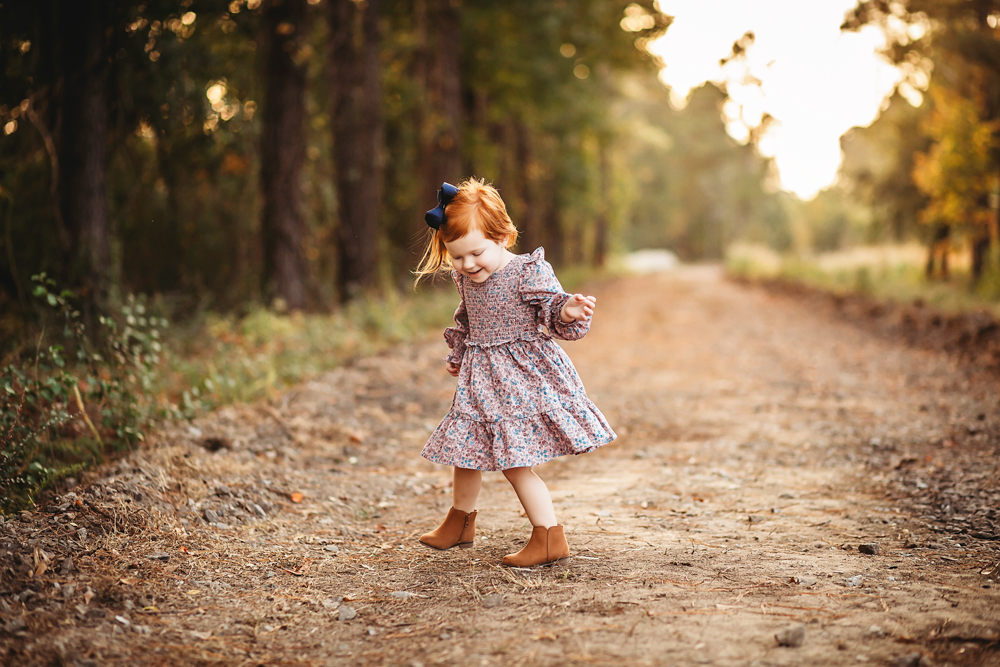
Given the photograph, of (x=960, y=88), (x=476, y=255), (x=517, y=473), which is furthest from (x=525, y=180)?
(x=517, y=473)

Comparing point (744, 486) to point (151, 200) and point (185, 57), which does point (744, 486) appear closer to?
point (185, 57)

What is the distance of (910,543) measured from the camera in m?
3.62

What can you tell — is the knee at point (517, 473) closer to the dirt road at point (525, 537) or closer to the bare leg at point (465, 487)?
the bare leg at point (465, 487)

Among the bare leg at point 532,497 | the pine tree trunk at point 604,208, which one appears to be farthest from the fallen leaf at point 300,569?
the pine tree trunk at point 604,208

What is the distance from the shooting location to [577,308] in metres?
3.46

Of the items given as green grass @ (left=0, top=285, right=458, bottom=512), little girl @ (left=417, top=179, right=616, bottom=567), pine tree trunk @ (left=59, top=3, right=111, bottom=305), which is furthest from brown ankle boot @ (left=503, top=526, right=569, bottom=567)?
pine tree trunk @ (left=59, top=3, right=111, bottom=305)

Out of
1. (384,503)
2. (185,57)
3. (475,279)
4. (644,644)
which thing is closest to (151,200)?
(185,57)

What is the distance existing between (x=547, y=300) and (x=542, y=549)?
1146mm

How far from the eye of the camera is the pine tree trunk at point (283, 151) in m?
10.4

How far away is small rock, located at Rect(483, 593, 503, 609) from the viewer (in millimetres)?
3061

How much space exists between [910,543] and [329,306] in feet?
Result: 30.4

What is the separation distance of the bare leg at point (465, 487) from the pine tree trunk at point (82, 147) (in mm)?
4859

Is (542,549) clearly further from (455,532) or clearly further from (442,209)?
(442,209)

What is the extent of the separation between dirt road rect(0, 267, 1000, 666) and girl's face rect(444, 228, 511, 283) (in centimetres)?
137
